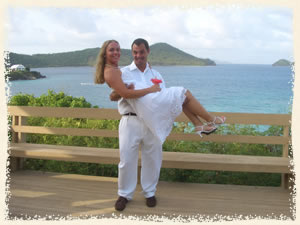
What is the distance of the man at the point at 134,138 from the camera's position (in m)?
2.96

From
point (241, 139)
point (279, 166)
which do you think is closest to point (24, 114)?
point (241, 139)

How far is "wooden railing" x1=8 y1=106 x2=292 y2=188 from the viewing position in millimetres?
3551

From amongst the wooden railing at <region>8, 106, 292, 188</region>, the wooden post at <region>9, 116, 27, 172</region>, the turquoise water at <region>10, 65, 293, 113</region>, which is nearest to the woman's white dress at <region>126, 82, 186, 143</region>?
the wooden railing at <region>8, 106, 292, 188</region>

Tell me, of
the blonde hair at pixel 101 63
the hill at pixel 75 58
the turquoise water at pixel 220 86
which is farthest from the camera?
the turquoise water at pixel 220 86

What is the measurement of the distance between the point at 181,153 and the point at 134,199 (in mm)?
960

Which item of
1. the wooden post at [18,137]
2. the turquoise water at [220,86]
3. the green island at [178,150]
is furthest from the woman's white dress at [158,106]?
the turquoise water at [220,86]

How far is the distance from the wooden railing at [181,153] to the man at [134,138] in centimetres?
55

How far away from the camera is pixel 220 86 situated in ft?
126

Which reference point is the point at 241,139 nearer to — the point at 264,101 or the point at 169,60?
the point at 169,60

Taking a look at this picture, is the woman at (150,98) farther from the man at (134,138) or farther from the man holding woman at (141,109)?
the man at (134,138)

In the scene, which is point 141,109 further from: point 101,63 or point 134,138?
point 101,63

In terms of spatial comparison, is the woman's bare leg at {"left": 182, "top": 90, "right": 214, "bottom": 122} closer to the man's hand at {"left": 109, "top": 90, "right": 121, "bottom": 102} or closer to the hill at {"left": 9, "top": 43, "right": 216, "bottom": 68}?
the man's hand at {"left": 109, "top": 90, "right": 121, "bottom": 102}

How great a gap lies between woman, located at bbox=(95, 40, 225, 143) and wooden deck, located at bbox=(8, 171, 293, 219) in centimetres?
85

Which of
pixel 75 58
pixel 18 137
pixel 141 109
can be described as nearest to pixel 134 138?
pixel 141 109
